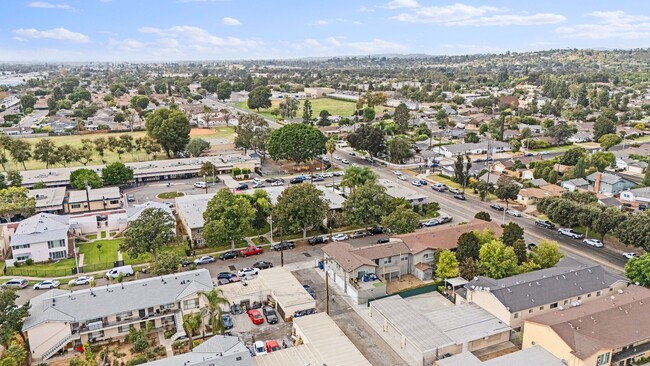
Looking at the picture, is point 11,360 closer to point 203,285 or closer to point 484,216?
point 203,285

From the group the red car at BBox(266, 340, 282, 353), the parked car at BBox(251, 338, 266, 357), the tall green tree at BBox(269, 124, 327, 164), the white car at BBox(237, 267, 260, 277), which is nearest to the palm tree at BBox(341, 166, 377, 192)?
the white car at BBox(237, 267, 260, 277)

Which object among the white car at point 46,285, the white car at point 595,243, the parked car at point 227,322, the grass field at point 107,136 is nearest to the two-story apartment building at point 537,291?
the white car at point 595,243

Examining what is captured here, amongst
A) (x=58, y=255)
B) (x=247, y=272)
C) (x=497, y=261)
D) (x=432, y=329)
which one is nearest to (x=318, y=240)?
(x=247, y=272)

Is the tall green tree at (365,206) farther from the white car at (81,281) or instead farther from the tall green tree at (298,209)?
the white car at (81,281)

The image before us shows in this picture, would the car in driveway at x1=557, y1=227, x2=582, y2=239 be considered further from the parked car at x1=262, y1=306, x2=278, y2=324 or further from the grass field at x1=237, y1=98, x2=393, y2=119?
the grass field at x1=237, y1=98, x2=393, y2=119

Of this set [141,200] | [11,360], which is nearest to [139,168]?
[141,200]

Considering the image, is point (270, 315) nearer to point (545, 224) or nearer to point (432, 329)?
point (432, 329)
